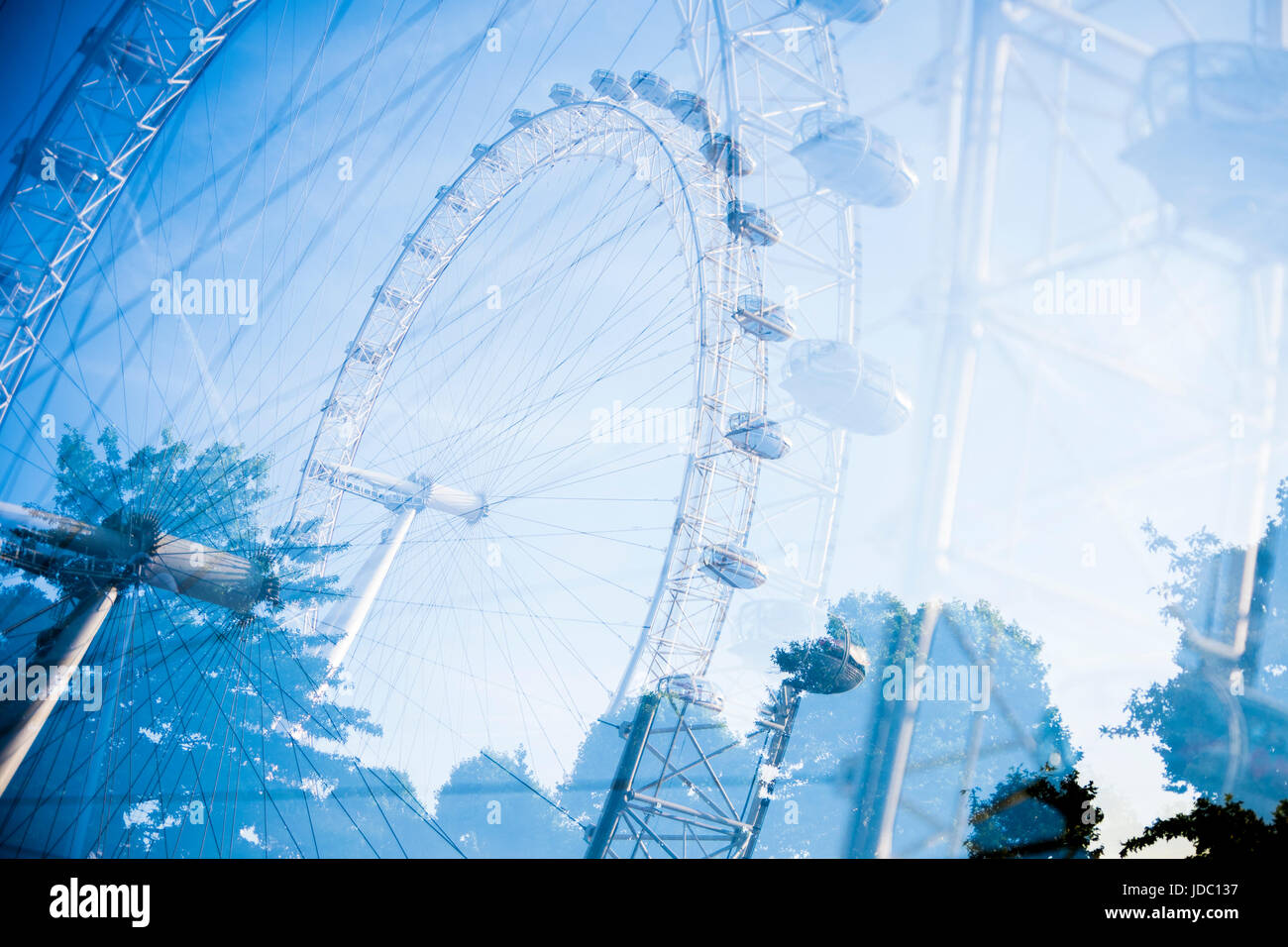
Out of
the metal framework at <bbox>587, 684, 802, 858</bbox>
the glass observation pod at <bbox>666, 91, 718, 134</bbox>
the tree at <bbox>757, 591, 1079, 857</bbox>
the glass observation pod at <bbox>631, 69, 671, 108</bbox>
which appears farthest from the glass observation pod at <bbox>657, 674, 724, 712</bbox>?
the glass observation pod at <bbox>631, 69, 671, 108</bbox>

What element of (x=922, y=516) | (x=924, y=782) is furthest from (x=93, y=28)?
(x=924, y=782)

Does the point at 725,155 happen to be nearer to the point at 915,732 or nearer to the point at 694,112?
the point at 694,112

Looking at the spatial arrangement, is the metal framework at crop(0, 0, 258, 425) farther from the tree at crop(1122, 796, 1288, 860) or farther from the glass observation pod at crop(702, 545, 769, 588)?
the tree at crop(1122, 796, 1288, 860)

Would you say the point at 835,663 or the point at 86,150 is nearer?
the point at 835,663

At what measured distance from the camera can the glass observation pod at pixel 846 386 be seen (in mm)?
18031

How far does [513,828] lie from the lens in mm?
45719

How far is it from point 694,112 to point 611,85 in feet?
9.70

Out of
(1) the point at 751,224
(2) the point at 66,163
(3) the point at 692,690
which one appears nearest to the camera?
(3) the point at 692,690

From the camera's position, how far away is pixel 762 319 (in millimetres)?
18531

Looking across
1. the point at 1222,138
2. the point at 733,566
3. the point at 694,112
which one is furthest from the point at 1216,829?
the point at 694,112

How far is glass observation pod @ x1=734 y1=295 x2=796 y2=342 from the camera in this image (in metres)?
18.5

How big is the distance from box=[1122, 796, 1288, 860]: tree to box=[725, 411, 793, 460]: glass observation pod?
34.2 feet

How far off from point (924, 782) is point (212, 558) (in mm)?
23372
